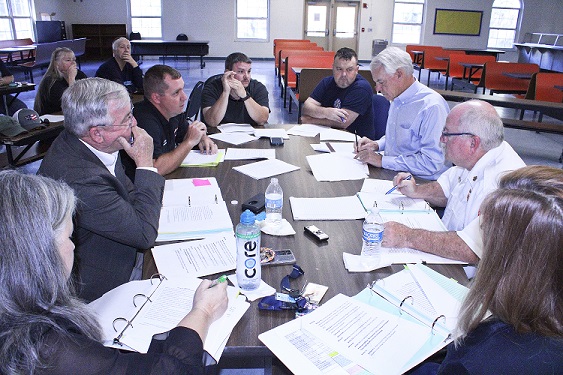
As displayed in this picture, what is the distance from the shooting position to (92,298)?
1.54 m

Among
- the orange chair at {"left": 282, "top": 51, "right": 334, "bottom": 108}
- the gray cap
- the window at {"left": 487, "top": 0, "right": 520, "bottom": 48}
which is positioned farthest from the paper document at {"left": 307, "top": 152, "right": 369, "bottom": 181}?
the window at {"left": 487, "top": 0, "right": 520, "bottom": 48}

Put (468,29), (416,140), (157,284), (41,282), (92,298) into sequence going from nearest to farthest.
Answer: (41,282) → (157,284) → (92,298) → (416,140) → (468,29)

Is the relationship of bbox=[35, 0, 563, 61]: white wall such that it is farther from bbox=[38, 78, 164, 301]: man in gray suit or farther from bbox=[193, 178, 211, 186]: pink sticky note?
bbox=[38, 78, 164, 301]: man in gray suit

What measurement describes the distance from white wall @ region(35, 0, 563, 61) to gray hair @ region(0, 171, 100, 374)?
14.9 metres

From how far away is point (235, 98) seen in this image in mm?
3492

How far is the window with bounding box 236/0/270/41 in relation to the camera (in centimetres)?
1476

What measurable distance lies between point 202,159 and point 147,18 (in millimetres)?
14023

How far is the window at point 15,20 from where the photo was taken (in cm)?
1119

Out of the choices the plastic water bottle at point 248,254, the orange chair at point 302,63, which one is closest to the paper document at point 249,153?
the plastic water bottle at point 248,254

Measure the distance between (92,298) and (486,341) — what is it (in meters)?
1.27

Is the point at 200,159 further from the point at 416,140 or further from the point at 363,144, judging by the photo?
the point at 416,140

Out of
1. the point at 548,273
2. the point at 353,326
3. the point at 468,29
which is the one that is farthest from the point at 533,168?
the point at 468,29

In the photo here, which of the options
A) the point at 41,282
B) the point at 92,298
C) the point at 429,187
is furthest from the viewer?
the point at 429,187

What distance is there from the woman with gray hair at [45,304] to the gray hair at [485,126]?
1.48 meters
